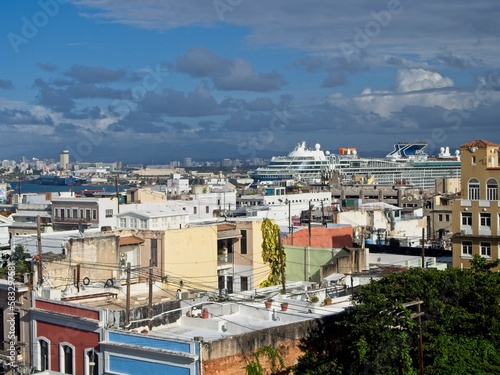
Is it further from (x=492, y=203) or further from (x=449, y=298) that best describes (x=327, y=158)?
(x=449, y=298)

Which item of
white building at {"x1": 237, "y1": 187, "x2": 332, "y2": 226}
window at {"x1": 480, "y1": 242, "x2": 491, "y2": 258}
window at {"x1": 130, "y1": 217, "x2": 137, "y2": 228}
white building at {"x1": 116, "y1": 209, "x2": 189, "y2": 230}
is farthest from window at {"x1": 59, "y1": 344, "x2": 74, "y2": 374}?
white building at {"x1": 237, "y1": 187, "x2": 332, "y2": 226}

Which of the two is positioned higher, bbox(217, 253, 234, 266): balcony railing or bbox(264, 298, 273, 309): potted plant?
bbox(217, 253, 234, 266): balcony railing

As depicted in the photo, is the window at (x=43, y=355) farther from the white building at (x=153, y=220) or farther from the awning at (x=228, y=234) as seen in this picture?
the awning at (x=228, y=234)

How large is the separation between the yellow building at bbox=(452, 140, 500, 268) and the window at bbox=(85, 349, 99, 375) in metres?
16.1

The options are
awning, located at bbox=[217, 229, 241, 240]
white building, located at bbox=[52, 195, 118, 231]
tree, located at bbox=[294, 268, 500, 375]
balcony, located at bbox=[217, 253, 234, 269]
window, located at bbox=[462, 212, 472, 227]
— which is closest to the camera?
tree, located at bbox=[294, 268, 500, 375]

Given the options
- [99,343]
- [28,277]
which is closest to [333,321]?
[99,343]

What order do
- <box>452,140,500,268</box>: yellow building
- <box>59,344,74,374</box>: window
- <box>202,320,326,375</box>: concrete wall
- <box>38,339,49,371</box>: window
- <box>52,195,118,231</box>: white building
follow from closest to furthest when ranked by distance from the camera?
<box>202,320,326,375</box>: concrete wall
<box>59,344,74,374</box>: window
<box>38,339,49,371</box>: window
<box>452,140,500,268</box>: yellow building
<box>52,195,118,231</box>: white building

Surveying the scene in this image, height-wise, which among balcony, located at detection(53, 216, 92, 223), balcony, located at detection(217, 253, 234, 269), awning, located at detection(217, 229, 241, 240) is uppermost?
balcony, located at detection(53, 216, 92, 223)

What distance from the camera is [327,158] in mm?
163500

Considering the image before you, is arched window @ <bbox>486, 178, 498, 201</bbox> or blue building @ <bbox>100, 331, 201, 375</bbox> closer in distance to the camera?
blue building @ <bbox>100, 331, 201, 375</bbox>

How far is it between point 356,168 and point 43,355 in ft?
493

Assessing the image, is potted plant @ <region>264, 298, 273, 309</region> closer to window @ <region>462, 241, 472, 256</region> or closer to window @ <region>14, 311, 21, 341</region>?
window @ <region>14, 311, 21, 341</region>

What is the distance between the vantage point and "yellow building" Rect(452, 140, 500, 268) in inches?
1128

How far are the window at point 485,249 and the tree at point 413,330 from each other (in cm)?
1042
